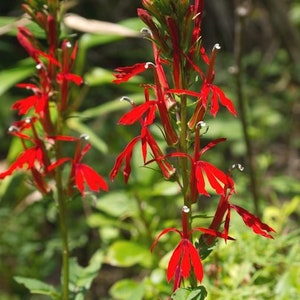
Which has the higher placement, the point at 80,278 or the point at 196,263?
the point at 196,263

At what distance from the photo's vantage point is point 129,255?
2.09 m

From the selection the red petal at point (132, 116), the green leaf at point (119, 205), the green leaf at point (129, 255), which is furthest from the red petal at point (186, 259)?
the green leaf at point (119, 205)

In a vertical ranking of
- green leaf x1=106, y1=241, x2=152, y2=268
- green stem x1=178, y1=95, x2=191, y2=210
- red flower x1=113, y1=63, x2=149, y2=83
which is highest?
red flower x1=113, y1=63, x2=149, y2=83

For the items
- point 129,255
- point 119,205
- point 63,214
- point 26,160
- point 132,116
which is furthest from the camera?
point 119,205

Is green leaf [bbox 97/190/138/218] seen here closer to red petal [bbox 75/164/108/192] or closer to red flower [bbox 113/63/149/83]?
red petal [bbox 75/164/108/192]

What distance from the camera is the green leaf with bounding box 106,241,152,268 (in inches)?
81.9

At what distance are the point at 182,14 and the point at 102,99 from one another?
100 inches

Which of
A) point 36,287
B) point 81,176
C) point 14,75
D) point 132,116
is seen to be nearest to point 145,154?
point 132,116

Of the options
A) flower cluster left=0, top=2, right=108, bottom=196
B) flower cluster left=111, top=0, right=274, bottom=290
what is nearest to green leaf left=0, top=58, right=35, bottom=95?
flower cluster left=0, top=2, right=108, bottom=196

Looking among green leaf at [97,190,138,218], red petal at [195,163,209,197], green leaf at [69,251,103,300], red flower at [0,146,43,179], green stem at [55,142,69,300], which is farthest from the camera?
green leaf at [97,190,138,218]

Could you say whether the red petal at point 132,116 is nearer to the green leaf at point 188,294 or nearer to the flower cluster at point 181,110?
the flower cluster at point 181,110

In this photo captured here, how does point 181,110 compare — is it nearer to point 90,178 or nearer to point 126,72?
point 126,72

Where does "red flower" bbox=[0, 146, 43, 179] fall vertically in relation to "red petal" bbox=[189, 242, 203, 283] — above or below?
above

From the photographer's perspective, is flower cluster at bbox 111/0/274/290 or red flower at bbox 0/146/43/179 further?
red flower at bbox 0/146/43/179
